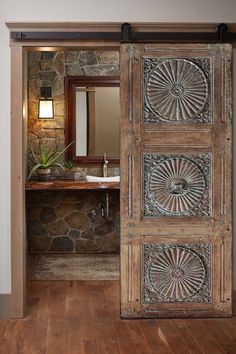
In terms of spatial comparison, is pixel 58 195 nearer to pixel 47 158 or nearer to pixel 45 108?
pixel 47 158

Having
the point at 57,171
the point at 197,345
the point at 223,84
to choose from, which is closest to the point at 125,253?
the point at 197,345

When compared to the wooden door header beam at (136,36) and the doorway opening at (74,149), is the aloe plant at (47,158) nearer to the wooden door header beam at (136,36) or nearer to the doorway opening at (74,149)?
the doorway opening at (74,149)

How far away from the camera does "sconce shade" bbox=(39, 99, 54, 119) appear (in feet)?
22.5

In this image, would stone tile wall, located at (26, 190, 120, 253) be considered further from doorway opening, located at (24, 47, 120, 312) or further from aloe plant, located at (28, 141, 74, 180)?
aloe plant, located at (28, 141, 74, 180)

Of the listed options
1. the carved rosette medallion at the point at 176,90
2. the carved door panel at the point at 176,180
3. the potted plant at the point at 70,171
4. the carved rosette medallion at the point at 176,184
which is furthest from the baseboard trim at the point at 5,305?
the potted plant at the point at 70,171

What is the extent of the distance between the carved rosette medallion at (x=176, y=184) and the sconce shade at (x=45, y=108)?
2.98 meters

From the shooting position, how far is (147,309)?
13.8 ft

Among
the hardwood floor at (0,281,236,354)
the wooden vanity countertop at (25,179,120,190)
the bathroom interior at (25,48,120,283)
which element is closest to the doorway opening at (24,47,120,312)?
the bathroom interior at (25,48,120,283)

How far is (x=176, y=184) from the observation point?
4191 mm

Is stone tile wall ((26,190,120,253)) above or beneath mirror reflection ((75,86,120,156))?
beneath

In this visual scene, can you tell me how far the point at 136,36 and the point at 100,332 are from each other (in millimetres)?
2164

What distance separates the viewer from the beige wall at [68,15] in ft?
13.6

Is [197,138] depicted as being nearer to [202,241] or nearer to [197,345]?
[202,241]

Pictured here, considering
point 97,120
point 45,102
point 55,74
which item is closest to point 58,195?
point 97,120
